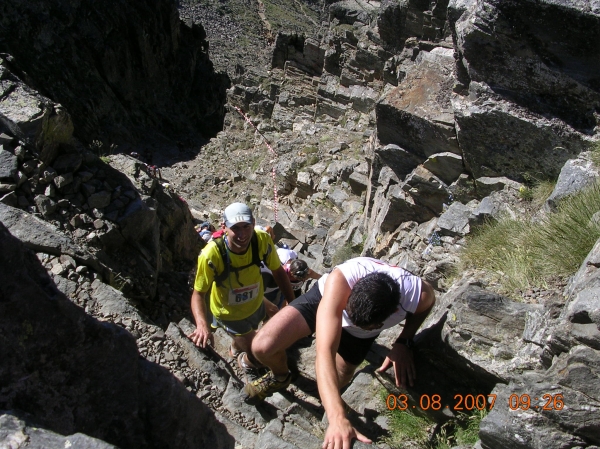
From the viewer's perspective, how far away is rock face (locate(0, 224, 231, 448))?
7.09 feet

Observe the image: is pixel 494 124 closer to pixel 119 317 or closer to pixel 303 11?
pixel 119 317

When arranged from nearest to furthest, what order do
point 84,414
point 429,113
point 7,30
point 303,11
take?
point 84,414
point 429,113
point 7,30
point 303,11

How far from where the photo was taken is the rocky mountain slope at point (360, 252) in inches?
94.6

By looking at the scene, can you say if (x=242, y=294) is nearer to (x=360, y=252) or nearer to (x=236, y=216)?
(x=236, y=216)

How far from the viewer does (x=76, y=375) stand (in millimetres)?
2373

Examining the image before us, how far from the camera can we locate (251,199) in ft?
51.2

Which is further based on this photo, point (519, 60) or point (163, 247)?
point (163, 247)

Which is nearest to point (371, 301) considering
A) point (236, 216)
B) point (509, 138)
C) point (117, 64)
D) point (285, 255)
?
point (236, 216)

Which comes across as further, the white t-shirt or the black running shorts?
the black running shorts

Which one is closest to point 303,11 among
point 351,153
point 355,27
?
point 355,27

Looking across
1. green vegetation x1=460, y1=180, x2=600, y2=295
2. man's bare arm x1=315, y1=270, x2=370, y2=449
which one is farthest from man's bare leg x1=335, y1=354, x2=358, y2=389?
green vegetation x1=460, y1=180, x2=600, y2=295

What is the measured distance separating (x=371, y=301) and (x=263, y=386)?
1.65 metres

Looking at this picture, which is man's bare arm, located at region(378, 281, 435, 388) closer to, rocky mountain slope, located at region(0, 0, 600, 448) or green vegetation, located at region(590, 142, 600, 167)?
rocky mountain slope, located at region(0, 0, 600, 448)

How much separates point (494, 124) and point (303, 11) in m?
60.0
